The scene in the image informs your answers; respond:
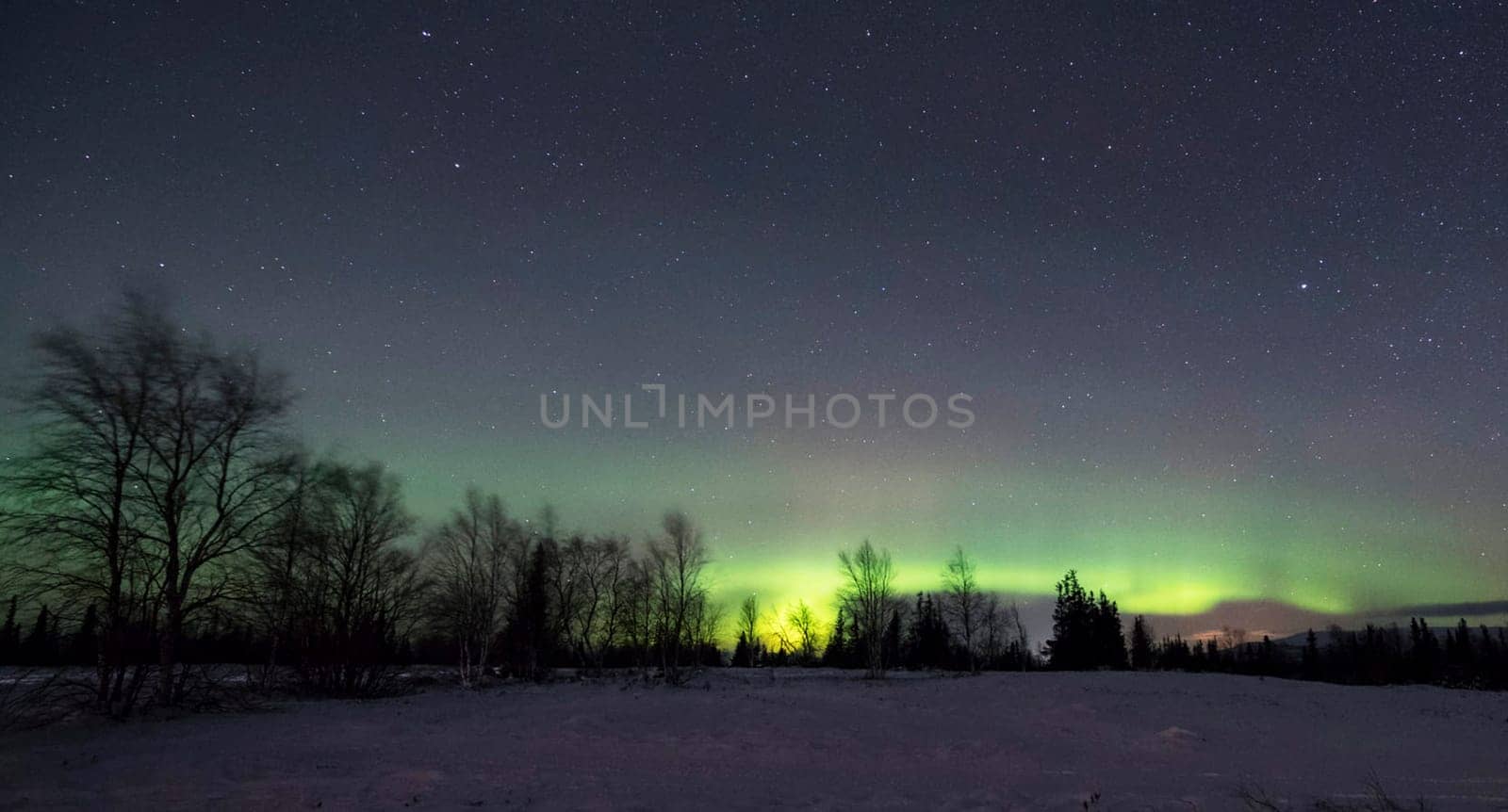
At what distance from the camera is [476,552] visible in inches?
1934

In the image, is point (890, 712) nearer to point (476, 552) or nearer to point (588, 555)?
point (476, 552)

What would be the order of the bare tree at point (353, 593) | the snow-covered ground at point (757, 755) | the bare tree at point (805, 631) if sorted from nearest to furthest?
the snow-covered ground at point (757, 755), the bare tree at point (353, 593), the bare tree at point (805, 631)

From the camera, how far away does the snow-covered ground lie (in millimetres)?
12914

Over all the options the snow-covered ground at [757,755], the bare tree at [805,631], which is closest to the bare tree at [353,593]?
the snow-covered ground at [757,755]

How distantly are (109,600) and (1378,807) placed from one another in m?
29.4

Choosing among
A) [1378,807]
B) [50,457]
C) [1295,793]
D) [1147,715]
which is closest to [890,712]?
[1147,715]

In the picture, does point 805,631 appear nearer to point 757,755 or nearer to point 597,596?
point 597,596

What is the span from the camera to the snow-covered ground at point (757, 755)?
12.9 meters

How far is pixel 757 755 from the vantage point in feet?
61.5

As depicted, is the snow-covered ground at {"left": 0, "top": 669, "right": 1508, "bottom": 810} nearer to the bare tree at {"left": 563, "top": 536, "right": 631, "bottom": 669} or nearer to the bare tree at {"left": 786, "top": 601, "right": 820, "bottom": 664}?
the bare tree at {"left": 563, "top": 536, "right": 631, "bottom": 669}

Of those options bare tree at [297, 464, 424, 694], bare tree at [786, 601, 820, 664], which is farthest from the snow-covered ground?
bare tree at [786, 601, 820, 664]

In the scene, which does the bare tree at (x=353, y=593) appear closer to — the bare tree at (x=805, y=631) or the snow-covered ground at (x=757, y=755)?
the snow-covered ground at (x=757, y=755)

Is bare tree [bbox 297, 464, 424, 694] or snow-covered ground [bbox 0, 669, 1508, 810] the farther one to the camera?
bare tree [bbox 297, 464, 424, 694]

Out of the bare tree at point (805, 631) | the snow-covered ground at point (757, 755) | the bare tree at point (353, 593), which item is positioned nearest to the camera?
the snow-covered ground at point (757, 755)
